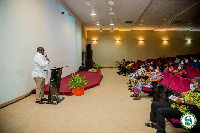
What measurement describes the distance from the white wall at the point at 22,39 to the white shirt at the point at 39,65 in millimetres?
653

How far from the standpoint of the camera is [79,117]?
3.27m

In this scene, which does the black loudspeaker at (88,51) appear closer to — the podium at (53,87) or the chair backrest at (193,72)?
the chair backrest at (193,72)

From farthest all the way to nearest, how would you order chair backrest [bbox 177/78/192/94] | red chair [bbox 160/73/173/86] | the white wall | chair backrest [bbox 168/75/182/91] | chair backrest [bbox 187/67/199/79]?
chair backrest [bbox 187/67/199/79], red chair [bbox 160/73/173/86], the white wall, chair backrest [bbox 168/75/182/91], chair backrest [bbox 177/78/192/94]

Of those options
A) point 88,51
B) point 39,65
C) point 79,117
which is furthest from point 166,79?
point 88,51

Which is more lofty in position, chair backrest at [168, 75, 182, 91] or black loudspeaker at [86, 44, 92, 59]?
black loudspeaker at [86, 44, 92, 59]

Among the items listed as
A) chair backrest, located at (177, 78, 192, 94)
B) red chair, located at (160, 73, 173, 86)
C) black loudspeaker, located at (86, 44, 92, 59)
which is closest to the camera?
chair backrest, located at (177, 78, 192, 94)

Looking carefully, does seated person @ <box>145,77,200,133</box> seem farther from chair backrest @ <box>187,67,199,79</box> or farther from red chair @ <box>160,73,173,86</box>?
chair backrest @ <box>187,67,199,79</box>

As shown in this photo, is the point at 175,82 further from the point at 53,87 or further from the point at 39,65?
the point at 39,65

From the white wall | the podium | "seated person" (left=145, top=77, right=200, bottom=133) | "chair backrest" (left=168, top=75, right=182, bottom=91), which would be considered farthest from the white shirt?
"chair backrest" (left=168, top=75, right=182, bottom=91)

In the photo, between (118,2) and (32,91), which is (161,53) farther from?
(32,91)

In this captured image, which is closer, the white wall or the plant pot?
the white wall

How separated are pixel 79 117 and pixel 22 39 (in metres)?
2.88

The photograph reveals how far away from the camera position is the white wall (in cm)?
387

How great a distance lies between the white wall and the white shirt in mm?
653
